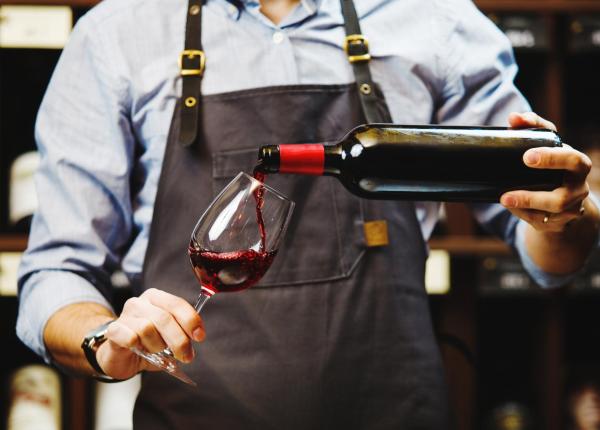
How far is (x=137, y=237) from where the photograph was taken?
4.20ft

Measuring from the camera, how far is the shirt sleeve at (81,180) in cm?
121

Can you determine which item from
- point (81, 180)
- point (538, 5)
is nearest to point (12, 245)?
point (81, 180)

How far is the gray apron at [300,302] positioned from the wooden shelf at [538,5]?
38.9 inches

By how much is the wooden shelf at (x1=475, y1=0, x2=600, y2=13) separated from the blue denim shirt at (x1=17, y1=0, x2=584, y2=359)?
816mm

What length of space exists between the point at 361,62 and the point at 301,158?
15.2 inches

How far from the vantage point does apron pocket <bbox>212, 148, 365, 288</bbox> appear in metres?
1.20

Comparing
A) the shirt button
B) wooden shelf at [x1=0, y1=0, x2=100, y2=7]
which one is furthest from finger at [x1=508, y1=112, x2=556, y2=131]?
wooden shelf at [x1=0, y1=0, x2=100, y2=7]

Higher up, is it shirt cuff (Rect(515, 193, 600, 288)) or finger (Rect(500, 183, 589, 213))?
finger (Rect(500, 183, 589, 213))

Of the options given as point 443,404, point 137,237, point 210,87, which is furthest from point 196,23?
point 443,404

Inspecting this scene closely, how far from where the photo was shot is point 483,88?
1.32 metres

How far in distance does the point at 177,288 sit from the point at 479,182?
1.56ft

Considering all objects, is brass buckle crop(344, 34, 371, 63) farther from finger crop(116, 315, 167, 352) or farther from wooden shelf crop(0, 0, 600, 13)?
wooden shelf crop(0, 0, 600, 13)

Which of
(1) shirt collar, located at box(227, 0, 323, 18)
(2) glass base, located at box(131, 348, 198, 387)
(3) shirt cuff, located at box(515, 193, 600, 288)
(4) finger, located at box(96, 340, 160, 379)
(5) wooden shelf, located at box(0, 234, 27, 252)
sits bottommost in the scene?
(5) wooden shelf, located at box(0, 234, 27, 252)

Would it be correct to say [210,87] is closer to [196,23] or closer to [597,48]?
[196,23]
